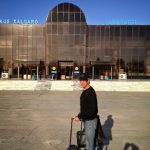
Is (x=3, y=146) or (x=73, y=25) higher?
(x=73, y=25)

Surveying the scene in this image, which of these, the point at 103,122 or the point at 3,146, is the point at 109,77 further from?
the point at 3,146

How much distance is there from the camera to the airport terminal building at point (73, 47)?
150 ft

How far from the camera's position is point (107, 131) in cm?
938

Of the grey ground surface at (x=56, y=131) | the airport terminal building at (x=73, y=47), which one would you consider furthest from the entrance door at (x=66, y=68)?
the grey ground surface at (x=56, y=131)

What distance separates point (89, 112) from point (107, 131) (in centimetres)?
418

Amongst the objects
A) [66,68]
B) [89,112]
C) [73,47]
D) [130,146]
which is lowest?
[130,146]

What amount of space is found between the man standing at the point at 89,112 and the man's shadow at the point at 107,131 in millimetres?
1241

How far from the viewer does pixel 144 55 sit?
151 ft

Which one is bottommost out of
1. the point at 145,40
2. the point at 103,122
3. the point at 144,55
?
the point at 103,122

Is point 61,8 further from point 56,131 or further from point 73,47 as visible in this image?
point 56,131

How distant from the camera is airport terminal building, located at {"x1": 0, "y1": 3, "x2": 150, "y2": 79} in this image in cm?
4566

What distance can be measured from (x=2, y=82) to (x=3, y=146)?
25.0 meters

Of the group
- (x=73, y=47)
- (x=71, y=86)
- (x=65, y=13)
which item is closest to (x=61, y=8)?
(x=65, y=13)

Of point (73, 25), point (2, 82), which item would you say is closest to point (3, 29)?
point (73, 25)
